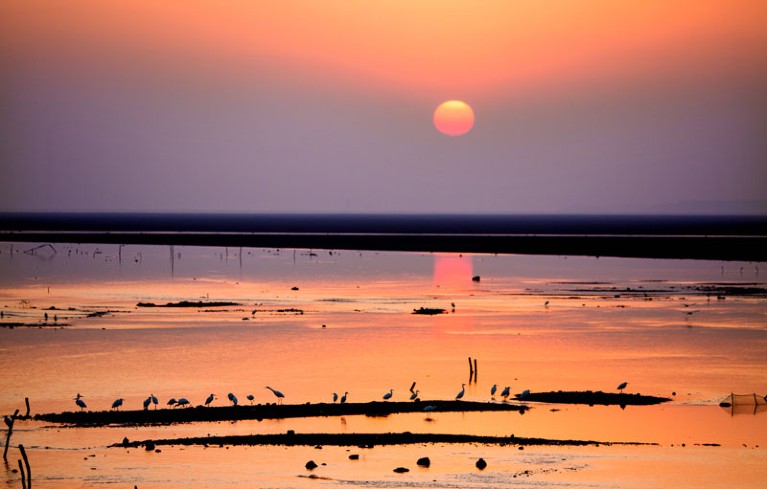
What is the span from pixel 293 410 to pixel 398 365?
37.7 feet

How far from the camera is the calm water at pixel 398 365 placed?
31.5 meters

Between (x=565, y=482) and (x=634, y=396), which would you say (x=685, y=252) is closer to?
(x=634, y=396)

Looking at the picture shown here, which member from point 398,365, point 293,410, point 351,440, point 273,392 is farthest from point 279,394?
point 398,365

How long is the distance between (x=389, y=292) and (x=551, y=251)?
211 ft

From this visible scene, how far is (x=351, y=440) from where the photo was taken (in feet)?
113

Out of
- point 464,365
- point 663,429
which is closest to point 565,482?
point 663,429

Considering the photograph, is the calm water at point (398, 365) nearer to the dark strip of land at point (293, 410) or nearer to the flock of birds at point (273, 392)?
the flock of birds at point (273, 392)

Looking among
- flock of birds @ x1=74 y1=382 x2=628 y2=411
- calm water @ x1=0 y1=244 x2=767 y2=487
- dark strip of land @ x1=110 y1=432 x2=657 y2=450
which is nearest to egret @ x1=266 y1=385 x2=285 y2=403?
flock of birds @ x1=74 y1=382 x2=628 y2=411

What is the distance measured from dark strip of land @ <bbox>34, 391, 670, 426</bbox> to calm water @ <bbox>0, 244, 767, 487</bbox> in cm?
84

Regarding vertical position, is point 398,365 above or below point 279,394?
above

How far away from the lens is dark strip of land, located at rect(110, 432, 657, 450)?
33969 millimetres

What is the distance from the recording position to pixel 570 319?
66.4m

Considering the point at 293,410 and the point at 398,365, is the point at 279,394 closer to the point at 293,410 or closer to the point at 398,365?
the point at 293,410

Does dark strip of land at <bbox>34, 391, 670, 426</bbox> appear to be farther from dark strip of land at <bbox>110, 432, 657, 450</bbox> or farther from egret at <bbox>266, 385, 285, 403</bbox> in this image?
dark strip of land at <bbox>110, 432, 657, 450</bbox>
